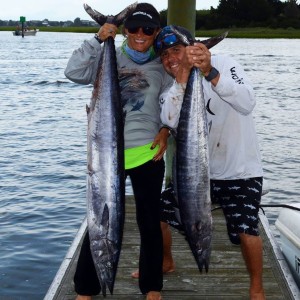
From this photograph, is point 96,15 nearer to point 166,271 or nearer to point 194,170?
point 194,170

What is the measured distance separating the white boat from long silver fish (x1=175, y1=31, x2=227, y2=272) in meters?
2.03

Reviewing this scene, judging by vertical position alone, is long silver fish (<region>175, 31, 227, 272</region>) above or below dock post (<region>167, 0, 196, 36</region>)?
below

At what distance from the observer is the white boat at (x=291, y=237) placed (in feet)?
17.3

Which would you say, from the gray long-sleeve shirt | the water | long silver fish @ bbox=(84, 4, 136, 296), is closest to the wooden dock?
long silver fish @ bbox=(84, 4, 136, 296)

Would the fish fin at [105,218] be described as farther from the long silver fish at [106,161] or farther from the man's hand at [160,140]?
the man's hand at [160,140]

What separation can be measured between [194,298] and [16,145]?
37.8 feet

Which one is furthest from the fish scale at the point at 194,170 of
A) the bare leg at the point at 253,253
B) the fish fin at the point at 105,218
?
the bare leg at the point at 253,253

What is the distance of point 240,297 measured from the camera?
4457 mm

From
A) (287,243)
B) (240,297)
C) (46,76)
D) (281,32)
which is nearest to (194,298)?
(240,297)

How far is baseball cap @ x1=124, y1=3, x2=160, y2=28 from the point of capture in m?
3.56

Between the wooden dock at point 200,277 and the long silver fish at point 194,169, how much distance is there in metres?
1.18

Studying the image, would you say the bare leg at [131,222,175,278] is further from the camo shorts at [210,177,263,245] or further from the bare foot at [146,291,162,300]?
the camo shorts at [210,177,263,245]

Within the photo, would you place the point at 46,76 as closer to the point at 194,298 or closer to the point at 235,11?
the point at 194,298

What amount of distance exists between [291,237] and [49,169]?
317 inches
